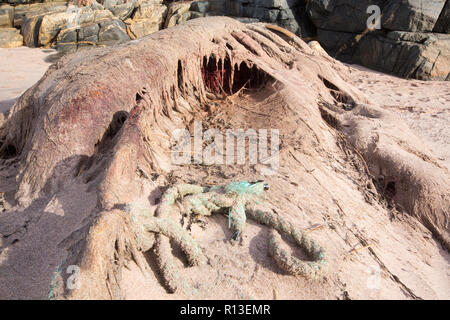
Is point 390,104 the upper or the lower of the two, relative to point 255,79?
lower

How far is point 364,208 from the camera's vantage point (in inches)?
107

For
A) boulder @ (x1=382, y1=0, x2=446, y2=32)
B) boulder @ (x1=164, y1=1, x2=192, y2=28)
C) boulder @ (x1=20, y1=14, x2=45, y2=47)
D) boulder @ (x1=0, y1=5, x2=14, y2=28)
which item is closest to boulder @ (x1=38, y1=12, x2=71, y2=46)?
boulder @ (x1=20, y1=14, x2=45, y2=47)

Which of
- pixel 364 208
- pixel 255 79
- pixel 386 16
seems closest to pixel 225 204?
pixel 364 208

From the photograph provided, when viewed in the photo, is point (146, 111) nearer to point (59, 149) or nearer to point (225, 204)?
point (59, 149)

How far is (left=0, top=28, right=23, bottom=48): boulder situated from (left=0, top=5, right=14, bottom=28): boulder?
538 millimetres

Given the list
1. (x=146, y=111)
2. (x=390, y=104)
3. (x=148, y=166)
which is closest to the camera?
(x=148, y=166)

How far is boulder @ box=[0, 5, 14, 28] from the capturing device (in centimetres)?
1059

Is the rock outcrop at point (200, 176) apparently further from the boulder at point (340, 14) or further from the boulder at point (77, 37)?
the boulder at point (77, 37)

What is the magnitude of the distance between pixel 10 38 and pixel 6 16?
1.26m

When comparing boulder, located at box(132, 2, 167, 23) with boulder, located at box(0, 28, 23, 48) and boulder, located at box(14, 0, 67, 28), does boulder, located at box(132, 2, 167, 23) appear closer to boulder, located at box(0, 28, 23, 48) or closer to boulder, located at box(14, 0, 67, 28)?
boulder, located at box(14, 0, 67, 28)

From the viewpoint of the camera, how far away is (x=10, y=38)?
10023mm

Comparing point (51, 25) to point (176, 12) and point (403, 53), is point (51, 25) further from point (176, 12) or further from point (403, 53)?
point (403, 53)

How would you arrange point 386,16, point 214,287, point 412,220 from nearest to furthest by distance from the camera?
point 214,287 → point 412,220 → point 386,16

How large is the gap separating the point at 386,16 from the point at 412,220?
24.5 ft
